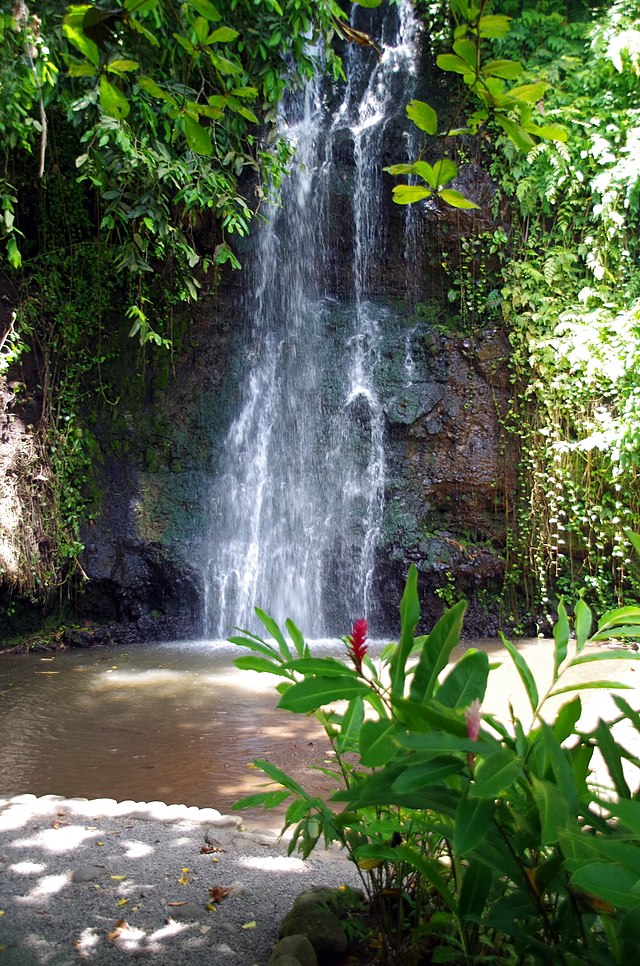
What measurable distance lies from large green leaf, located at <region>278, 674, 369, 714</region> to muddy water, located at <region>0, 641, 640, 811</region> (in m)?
2.90

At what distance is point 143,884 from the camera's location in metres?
2.50

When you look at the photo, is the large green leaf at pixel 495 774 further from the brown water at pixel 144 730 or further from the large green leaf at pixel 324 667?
the brown water at pixel 144 730

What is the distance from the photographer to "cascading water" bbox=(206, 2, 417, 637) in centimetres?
890

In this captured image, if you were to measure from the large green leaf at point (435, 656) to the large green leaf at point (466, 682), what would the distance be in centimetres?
2

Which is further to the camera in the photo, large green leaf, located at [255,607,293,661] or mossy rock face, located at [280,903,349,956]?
mossy rock face, located at [280,903,349,956]

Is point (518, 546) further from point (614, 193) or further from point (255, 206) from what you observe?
point (255, 206)

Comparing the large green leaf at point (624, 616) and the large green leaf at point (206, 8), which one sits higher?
the large green leaf at point (206, 8)

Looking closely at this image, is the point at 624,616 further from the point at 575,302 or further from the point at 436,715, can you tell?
the point at 575,302

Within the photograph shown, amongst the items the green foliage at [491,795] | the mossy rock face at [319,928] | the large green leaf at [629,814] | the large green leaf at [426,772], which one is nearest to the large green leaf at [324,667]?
the green foliage at [491,795]

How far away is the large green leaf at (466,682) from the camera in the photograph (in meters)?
1.21

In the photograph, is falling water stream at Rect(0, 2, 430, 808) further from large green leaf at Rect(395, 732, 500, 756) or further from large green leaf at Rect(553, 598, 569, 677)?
large green leaf at Rect(395, 732, 500, 756)

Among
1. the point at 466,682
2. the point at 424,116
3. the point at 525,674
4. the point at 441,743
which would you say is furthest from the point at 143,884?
the point at 424,116

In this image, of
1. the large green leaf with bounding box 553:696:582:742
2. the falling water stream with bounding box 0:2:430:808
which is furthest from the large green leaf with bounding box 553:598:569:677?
the falling water stream with bounding box 0:2:430:808

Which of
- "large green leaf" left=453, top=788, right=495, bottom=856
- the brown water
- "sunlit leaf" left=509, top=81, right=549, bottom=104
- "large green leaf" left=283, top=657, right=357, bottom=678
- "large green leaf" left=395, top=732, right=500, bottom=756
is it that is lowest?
the brown water
